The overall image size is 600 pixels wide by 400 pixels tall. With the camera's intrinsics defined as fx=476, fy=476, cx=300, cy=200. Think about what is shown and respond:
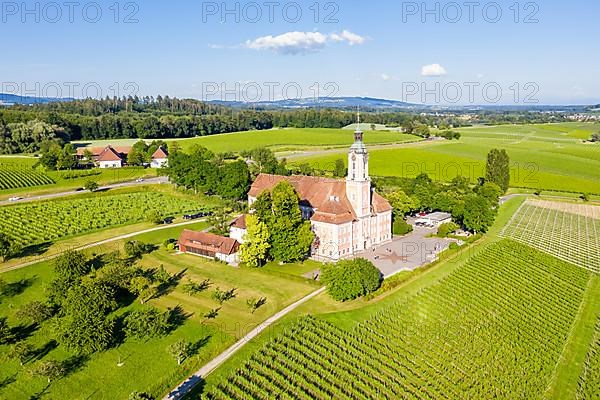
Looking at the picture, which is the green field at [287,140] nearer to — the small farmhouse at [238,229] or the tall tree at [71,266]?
the small farmhouse at [238,229]

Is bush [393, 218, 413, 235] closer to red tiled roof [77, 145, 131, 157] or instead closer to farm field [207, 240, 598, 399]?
farm field [207, 240, 598, 399]

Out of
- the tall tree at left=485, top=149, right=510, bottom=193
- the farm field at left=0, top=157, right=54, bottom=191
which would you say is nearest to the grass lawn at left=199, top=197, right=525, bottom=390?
the tall tree at left=485, top=149, right=510, bottom=193

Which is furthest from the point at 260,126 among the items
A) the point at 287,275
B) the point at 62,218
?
the point at 287,275

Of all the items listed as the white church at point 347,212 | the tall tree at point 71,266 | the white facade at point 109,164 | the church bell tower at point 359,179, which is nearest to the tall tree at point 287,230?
the white church at point 347,212

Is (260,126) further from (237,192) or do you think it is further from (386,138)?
(237,192)

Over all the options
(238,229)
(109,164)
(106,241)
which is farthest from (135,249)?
(109,164)

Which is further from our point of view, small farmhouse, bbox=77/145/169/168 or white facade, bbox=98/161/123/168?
small farmhouse, bbox=77/145/169/168

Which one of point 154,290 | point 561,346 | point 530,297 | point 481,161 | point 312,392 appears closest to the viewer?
point 312,392
